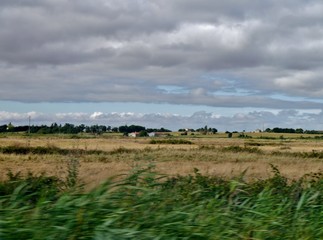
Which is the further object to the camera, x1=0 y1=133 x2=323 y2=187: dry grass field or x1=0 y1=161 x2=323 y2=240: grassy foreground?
x1=0 y1=133 x2=323 y2=187: dry grass field

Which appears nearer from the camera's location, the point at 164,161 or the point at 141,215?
the point at 141,215

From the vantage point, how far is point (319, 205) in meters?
8.24

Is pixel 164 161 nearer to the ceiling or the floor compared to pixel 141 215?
nearer to the floor

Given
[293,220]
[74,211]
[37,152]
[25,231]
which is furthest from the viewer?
[37,152]

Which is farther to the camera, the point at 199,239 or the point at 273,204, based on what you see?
the point at 273,204

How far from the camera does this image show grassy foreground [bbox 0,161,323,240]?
493 cm

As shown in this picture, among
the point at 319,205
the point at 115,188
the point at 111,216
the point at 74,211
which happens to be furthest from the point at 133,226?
the point at 319,205

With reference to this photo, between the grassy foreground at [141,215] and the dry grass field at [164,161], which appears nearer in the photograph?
the grassy foreground at [141,215]

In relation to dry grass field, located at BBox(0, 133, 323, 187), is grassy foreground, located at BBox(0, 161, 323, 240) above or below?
above

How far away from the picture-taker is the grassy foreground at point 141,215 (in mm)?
4930

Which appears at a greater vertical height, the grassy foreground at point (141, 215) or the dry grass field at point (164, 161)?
the grassy foreground at point (141, 215)

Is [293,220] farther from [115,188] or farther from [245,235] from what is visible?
[115,188]

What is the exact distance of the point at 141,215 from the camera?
581 centimetres

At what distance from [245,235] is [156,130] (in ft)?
546
